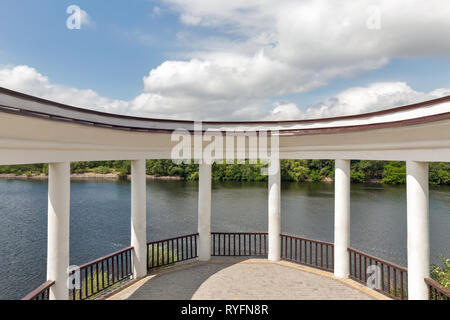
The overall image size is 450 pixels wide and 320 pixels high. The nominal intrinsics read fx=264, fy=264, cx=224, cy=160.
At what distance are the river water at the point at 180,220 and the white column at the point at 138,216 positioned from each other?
24.5 feet

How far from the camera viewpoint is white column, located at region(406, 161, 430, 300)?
15.4ft

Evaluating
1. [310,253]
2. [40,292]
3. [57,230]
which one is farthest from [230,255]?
[40,292]

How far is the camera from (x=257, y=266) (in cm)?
747

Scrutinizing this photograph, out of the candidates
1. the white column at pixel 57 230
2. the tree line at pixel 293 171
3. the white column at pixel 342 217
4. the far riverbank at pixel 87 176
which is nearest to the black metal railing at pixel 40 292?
the white column at pixel 57 230

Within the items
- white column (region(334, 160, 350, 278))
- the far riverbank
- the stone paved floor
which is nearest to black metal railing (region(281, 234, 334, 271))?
white column (region(334, 160, 350, 278))

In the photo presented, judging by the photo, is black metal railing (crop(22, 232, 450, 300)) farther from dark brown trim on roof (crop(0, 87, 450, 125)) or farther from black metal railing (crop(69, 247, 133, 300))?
dark brown trim on roof (crop(0, 87, 450, 125))

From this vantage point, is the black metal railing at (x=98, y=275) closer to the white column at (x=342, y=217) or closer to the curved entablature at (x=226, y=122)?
the curved entablature at (x=226, y=122)

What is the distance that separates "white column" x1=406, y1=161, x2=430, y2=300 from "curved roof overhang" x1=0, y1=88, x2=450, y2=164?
13.1 inches

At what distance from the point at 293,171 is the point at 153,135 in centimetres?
3608

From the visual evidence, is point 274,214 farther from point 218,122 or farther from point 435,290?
point 435,290

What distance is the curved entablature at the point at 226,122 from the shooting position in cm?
382

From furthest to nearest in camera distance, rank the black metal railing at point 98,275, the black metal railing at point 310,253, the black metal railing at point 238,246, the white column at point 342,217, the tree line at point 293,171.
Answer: the tree line at point 293,171, the black metal railing at point 238,246, the black metal railing at point 310,253, the white column at point 342,217, the black metal railing at point 98,275

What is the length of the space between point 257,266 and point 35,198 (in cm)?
2846
